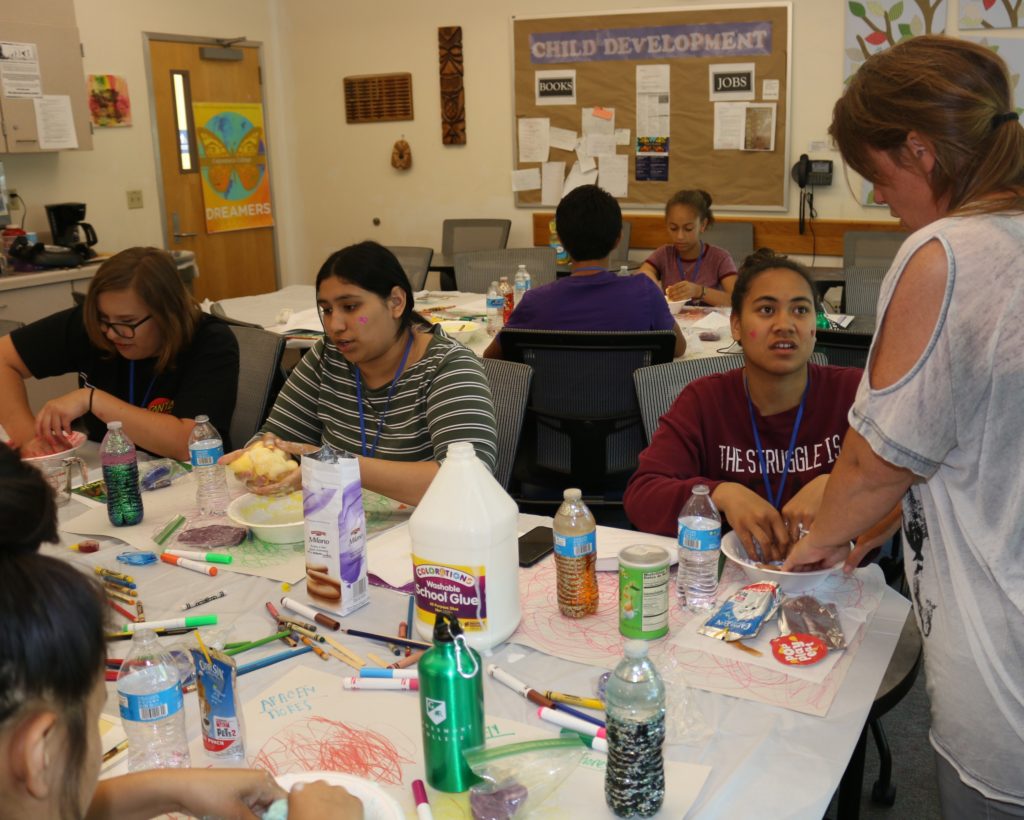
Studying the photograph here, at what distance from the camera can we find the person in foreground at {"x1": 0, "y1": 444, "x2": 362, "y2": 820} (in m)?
0.78

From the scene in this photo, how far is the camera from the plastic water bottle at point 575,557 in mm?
1482

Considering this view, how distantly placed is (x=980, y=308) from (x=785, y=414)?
0.87 m

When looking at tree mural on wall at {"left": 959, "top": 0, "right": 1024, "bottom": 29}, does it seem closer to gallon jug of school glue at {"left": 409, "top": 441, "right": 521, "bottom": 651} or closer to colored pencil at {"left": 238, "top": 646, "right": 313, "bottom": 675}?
gallon jug of school glue at {"left": 409, "top": 441, "right": 521, "bottom": 651}

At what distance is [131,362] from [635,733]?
6.74ft

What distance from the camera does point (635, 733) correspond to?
40.0 inches

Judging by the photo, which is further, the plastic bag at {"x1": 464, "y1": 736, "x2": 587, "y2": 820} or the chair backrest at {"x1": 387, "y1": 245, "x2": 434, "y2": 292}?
the chair backrest at {"x1": 387, "y1": 245, "x2": 434, "y2": 292}

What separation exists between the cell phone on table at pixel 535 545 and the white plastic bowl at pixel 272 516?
43 centimetres

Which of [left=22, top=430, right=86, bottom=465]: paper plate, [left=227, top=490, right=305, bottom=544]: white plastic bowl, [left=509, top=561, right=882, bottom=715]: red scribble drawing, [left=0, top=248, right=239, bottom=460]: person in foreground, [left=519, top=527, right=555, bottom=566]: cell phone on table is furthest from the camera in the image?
[left=0, top=248, right=239, bottom=460]: person in foreground

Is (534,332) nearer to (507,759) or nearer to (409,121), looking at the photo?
(507,759)

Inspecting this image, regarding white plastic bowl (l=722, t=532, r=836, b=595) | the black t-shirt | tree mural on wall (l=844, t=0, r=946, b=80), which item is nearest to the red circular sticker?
white plastic bowl (l=722, t=532, r=836, b=595)

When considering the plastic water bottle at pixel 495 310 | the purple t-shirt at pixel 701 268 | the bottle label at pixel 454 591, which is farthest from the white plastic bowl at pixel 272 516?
the purple t-shirt at pixel 701 268

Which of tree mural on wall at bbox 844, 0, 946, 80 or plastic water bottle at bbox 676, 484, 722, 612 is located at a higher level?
tree mural on wall at bbox 844, 0, 946, 80

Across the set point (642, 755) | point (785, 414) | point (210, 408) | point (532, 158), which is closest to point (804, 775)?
point (642, 755)

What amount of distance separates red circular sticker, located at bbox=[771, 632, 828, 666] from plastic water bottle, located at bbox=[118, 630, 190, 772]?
0.82 metres
